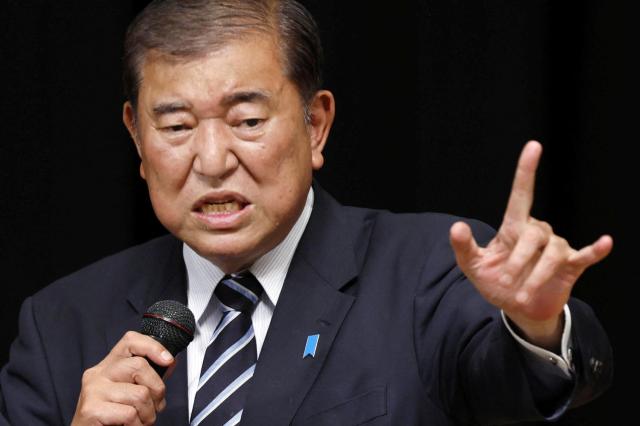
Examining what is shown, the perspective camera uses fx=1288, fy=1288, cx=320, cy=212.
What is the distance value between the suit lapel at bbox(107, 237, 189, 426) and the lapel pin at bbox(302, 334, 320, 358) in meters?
0.22

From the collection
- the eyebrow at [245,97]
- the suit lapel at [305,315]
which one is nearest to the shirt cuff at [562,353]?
the suit lapel at [305,315]

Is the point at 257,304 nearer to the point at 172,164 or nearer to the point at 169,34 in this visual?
the point at 172,164

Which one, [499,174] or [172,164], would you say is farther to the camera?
[499,174]

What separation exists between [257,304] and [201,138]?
1.04ft

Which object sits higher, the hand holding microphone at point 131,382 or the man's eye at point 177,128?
the man's eye at point 177,128

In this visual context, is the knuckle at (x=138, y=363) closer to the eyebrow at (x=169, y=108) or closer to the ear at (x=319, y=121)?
the eyebrow at (x=169, y=108)

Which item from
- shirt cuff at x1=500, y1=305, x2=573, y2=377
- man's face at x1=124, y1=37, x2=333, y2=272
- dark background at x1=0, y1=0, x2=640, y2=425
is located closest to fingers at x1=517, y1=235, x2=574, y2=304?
shirt cuff at x1=500, y1=305, x2=573, y2=377

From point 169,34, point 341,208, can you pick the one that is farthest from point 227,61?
point 341,208

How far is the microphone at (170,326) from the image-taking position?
1880 mm

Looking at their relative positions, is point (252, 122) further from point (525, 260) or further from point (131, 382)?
point (525, 260)

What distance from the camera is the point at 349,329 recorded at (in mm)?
2176

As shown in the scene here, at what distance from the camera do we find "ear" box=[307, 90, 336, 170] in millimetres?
2342

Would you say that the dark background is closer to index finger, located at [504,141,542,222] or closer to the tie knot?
the tie knot

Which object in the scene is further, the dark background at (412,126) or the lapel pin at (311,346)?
the dark background at (412,126)
